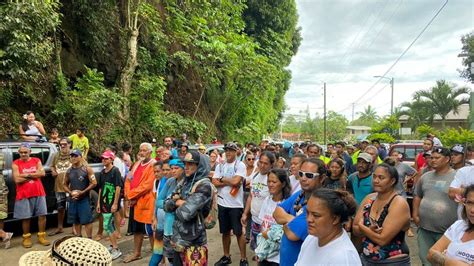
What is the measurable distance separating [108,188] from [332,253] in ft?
15.0

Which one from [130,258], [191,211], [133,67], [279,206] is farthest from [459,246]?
[133,67]

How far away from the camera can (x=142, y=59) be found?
43.8 feet

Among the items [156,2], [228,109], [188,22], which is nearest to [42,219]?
[188,22]

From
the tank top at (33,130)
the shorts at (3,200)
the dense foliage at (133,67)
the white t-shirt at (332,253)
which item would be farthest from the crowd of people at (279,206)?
the dense foliage at (133,67)

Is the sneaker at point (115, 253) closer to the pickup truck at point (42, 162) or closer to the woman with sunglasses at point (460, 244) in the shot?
the pickup truck at point (42, 162)

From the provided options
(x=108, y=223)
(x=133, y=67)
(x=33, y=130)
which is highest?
(x=133, y=67)

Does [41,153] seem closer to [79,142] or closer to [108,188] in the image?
[108,188]

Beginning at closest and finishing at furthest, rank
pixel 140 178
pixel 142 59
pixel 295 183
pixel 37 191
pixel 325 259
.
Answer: pixel 325 259, pixel 295 183, pixel 140 178, pixel 37 191, pixel 142 59

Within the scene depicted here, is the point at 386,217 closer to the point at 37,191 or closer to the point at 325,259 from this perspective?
the point at 325,259

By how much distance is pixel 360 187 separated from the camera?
15.3ft

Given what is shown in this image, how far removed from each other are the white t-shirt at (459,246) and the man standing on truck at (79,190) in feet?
17.4

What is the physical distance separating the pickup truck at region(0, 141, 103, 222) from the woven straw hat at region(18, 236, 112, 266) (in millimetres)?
5122

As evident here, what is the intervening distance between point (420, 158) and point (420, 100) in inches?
1161

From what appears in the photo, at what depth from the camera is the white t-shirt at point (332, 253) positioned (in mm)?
1974
